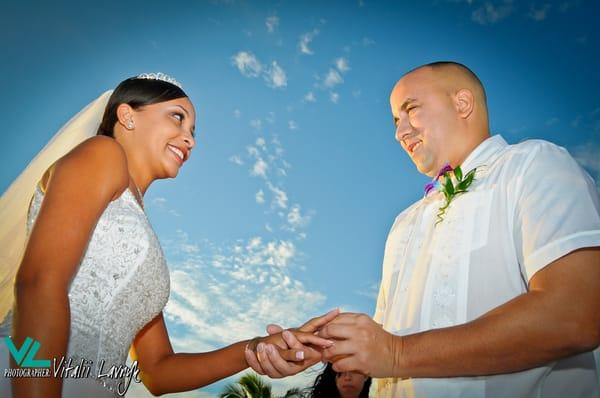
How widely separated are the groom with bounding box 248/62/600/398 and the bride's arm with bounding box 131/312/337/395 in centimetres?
40

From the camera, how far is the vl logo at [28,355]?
6.80 feet

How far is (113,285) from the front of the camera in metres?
2.85

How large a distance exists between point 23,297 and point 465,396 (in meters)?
2.29

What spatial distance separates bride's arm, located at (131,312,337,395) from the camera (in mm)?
3551

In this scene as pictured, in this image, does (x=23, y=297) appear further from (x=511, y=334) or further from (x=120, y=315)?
(x=511, y=334)

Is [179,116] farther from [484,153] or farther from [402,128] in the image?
[484,153]

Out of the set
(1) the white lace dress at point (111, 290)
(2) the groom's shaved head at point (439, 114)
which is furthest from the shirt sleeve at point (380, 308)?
(1) the white lace dress at point (111, 290)

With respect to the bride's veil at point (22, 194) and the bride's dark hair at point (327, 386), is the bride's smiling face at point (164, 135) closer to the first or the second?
the bride's veil at point (22, 194)

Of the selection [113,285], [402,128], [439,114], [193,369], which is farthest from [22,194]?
[439,114]

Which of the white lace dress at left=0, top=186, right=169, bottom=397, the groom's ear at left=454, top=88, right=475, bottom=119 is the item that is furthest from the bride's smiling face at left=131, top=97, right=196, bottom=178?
the groom's ear at left=454, top=88, right=475, bottom=119

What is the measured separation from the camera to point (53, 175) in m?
2.54

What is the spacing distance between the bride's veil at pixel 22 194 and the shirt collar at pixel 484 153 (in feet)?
9.92

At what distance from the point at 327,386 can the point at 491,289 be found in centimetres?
548

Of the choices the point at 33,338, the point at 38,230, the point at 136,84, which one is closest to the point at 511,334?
the point at 33,338
